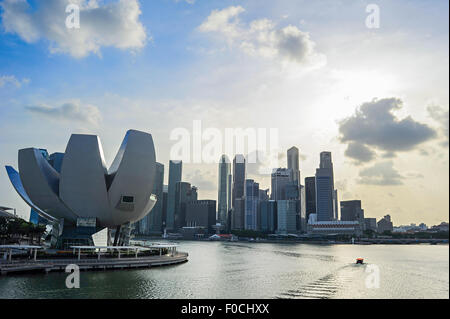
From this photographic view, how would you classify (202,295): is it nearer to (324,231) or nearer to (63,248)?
(63,248)

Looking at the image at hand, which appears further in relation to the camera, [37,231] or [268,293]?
[37,231]

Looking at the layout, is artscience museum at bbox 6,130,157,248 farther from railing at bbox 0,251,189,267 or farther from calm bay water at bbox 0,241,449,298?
calm bay water at bbox 0,241,449,298

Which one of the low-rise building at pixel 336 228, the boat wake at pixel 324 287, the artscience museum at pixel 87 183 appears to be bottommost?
the low-rise building at pixel 336 228

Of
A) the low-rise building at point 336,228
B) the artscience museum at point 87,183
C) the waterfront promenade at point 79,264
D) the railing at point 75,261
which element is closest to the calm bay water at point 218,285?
the waterfront promenade at point 79,264

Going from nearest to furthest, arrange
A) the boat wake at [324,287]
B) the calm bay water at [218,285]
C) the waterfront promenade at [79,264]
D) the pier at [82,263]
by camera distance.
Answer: the calm bay water at [218,285] < the boat wake at [324,287] < the waterfront promenade at [79,264] < the pier at [82,263]

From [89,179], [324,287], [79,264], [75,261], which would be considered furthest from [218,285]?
[89,179]

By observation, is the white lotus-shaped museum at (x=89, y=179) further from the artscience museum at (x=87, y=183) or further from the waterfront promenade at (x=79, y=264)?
the waterfront promenade at (x=79, y=264)

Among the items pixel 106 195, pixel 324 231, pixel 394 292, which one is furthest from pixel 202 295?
pixel 324 231

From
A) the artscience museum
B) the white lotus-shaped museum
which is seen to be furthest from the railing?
the white lotus-shaped museum

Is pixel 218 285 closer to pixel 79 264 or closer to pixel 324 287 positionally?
pixel 324 287
